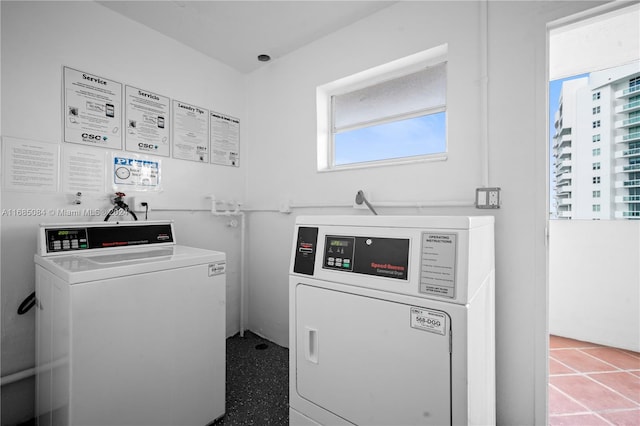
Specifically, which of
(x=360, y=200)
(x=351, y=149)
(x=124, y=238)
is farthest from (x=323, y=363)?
(x=351, y=149)

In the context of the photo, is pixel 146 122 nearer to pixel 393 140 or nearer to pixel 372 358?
pixel 393 140

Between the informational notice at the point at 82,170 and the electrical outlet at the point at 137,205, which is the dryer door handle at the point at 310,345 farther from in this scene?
the informational notice at the point at 82,170

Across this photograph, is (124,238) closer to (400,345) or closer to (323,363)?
(323,363)

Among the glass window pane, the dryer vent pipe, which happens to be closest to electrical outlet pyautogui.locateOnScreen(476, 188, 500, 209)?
the glass window pane

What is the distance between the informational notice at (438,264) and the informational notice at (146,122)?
6.45ft

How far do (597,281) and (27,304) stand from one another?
4.18m

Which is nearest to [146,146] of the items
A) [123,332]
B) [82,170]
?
[82,170]

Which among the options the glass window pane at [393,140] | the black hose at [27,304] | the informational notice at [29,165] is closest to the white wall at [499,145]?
the glass window pane at [393,140]

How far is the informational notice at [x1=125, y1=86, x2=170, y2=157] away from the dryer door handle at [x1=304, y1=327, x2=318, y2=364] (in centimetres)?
170

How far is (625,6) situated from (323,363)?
6.48 ft

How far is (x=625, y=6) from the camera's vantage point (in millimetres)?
1193

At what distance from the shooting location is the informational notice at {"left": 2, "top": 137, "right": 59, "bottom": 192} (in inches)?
56.5

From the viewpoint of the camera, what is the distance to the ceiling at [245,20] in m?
1.77

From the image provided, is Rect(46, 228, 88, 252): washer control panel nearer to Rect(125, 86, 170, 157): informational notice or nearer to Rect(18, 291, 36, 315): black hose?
Rect(18, 291, 36, 315): black hose
